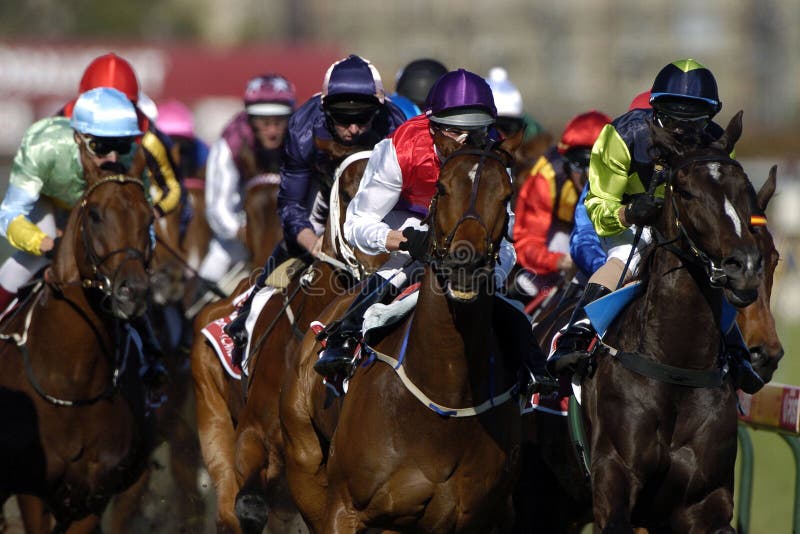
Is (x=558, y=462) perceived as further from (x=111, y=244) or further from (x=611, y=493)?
(x=111, y=244)

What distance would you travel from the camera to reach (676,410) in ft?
18.3

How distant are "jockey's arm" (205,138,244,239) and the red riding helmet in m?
A: 2.19

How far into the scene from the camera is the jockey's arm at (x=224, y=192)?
11164mm

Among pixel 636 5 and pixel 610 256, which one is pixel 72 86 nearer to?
pixel 610 256

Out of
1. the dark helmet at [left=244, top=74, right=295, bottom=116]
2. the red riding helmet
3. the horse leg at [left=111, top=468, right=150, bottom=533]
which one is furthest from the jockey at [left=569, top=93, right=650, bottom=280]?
the dark helmet at [left=244, top=74, right=295, bottom=116]

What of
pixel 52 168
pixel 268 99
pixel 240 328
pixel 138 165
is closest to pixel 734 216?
pixel 240 328

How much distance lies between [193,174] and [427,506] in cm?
771

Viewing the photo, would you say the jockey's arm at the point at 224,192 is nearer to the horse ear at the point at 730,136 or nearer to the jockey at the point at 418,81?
the jockey at the point at 418,81

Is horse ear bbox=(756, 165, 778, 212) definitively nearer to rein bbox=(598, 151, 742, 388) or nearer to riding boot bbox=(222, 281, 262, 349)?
rein bbox=(598, 151, 742, 388)

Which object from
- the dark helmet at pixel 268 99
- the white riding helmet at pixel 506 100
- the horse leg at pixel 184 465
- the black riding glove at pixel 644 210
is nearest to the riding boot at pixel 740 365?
the black riding glove at pixel 644 210

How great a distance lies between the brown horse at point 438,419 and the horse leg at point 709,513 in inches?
27.2

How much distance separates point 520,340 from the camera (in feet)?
18.5

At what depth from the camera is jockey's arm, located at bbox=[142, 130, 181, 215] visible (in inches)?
355

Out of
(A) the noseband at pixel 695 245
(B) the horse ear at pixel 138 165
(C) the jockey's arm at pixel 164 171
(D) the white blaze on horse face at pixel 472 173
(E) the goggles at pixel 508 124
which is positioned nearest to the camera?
(D) the white blaze on horse face at pixel 472 173
